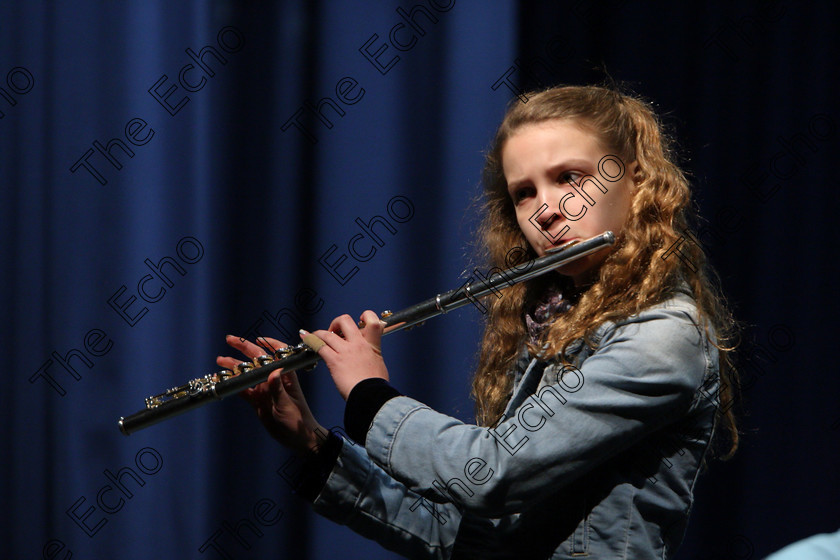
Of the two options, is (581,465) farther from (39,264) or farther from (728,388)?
(39,264)

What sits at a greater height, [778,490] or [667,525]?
[667,525]

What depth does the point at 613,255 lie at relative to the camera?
35.1 inches

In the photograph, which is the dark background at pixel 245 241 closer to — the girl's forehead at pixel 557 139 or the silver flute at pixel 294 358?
the silver flute at pixel 294 358

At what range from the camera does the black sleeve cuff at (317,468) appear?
985 mm

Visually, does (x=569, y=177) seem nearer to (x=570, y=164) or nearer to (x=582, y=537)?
(x=570, y=164)

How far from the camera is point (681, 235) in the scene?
92cm

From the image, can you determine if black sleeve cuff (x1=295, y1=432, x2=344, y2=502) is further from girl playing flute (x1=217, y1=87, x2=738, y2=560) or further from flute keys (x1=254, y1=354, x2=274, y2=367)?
flute keys (x1=254, y1=354, x2=274, y2=367)

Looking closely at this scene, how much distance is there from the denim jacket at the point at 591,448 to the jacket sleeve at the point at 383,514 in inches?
4.6

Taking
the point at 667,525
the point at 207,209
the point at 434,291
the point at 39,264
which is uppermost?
the point at 39,264

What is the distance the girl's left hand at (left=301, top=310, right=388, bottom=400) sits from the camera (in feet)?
2.78

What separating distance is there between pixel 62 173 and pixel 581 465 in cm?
98

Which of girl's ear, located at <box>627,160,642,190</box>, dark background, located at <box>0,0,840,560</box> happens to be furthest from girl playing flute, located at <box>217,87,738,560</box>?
dark background, located at <box>0,0,840,560</box>

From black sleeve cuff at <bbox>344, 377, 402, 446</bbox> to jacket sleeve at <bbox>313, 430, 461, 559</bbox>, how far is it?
196 mm

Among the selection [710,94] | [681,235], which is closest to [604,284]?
[681,235]
